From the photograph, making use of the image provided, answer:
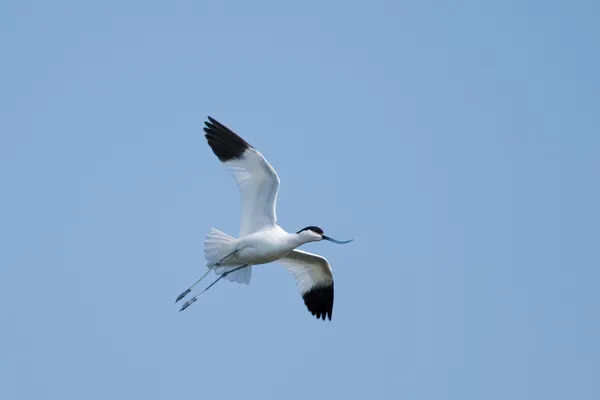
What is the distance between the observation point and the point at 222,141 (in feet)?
54.3

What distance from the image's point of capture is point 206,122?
16.6m

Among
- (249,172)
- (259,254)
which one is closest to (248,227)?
(259,254)

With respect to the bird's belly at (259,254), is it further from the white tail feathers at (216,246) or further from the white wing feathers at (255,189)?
the white wing feathers at (255,189)

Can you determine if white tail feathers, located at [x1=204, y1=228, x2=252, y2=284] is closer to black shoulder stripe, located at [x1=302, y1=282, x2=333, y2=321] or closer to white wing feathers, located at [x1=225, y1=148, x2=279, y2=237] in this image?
white wing feathers, located at [x1=225, y1=148, x2=279, y2=237]

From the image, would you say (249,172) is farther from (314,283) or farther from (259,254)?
(314,283)

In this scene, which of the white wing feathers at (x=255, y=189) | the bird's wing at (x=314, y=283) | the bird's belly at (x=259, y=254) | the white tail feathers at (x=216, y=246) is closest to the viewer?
the white wing feathers at (x=255, y=189)

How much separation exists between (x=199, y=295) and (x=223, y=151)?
2428 mm

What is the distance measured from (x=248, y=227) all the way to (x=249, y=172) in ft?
3.02

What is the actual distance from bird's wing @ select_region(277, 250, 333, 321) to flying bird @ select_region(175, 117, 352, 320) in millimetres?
1514

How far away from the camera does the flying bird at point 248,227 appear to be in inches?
648

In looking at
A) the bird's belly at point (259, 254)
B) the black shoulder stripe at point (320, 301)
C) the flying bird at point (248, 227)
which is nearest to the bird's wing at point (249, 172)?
the flying bird at point (248, 227)

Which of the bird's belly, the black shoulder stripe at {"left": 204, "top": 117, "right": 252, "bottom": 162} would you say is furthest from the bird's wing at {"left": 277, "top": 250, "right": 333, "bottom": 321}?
the black shoulder stripe at {"left": 204, "top": 117, "right": 252, "bottom": 162}

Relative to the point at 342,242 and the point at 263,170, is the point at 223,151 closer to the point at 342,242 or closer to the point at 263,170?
the point at 263,170

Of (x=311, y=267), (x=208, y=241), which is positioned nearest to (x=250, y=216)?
(x=208, y=241)
